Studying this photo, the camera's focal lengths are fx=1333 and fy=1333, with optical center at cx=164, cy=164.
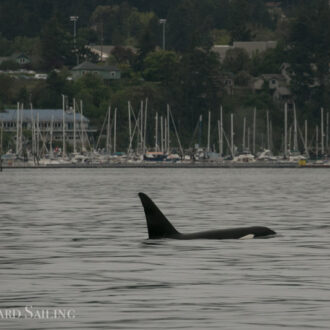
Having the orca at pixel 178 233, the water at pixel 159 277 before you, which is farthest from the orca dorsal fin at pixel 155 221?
the water at pixel 159 277

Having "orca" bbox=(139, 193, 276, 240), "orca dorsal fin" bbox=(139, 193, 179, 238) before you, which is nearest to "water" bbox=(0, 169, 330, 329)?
"orca" bbox=(139, 193, 276, 240)

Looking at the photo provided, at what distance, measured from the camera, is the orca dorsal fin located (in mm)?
44375

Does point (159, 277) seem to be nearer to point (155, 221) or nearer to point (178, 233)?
point (155, 221)

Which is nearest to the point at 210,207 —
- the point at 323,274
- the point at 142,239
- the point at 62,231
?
the point at 62,231

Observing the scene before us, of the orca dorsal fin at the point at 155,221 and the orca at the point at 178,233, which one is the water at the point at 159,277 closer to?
the orca at the point at 178,233

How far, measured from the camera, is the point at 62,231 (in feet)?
187

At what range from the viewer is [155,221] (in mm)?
46125

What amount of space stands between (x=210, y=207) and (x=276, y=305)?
52.4 metres

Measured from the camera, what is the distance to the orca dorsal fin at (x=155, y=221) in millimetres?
44375

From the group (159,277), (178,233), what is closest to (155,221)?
(178,233)

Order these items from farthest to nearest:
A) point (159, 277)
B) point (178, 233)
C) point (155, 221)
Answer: point (178, 233) < point (155, 221) < point (159, 277)

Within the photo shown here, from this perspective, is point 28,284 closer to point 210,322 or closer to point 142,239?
point 210,322

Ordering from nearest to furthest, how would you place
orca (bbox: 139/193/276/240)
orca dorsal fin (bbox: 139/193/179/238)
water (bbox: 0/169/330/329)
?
water (bbox: 0/169/330/329), orca dorsal fin (bbox: 139/193/179/238), orca (bbox: 139/193/276/240)

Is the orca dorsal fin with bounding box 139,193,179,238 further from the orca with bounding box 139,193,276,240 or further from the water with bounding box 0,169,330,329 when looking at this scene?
the water with bounding box 0,169,330,329
